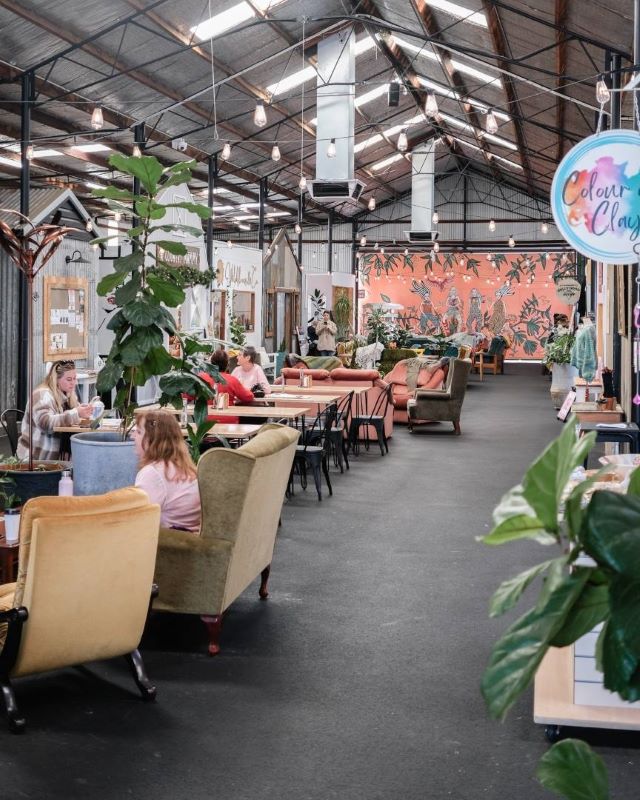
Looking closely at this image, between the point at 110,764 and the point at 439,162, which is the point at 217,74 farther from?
the point at 439,162

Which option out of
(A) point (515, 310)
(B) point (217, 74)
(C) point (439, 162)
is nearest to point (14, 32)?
(B) point (217, 74)

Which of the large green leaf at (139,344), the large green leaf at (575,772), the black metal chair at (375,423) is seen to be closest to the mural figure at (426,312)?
the black metal chair at (375,423)

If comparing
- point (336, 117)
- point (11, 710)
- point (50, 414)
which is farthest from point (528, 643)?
point (336, 117)

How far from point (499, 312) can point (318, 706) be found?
82.7 ft

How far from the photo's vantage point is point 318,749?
3.25 meters

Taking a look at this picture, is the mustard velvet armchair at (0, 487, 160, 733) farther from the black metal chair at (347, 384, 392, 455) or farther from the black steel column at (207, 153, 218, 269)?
the black steel column at (207, 153, 218, 269)

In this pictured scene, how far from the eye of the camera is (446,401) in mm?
12359

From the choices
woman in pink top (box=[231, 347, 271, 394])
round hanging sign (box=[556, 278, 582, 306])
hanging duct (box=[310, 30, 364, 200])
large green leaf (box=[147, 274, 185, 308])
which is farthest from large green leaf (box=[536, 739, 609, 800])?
round hanging sign (box=[556, 278, 582, 306])

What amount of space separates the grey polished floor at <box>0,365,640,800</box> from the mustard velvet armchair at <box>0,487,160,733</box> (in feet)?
0.74

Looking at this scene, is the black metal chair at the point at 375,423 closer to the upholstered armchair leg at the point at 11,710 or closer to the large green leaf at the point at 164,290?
the large green leaf at the point at 164,290

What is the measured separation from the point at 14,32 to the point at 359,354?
1025 cm

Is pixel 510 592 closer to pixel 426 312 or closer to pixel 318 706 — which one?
pixel 318 706

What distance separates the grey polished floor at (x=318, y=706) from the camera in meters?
3.01

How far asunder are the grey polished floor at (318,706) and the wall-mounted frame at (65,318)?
5.98m
